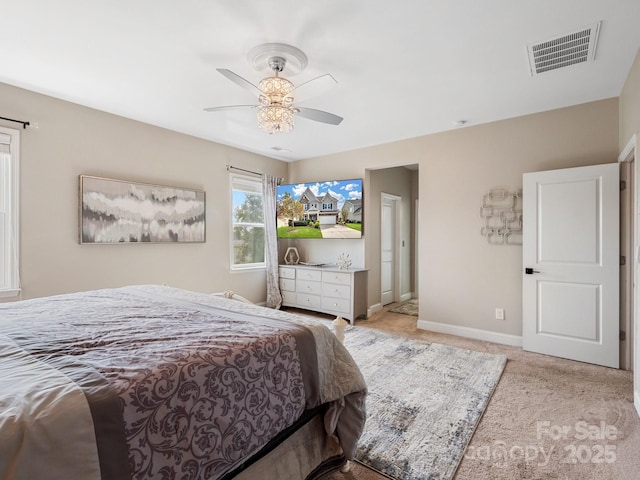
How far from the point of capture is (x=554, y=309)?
10.6ft

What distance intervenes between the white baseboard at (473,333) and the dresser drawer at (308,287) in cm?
149

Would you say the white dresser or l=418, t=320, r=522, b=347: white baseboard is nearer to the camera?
l=418, t=320, r=522, b=347: white baseboard

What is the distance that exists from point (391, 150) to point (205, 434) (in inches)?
162

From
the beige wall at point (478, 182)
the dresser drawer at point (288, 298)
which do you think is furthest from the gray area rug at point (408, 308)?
the dresser drawer at point (288, 298)

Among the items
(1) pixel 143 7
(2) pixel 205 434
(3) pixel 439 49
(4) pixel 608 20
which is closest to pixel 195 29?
(1) pixel 143 7

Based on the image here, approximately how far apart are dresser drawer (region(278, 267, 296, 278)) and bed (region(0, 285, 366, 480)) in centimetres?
308

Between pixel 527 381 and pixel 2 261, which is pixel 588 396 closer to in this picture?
pixel 527 381

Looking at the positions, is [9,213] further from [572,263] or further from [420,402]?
[572,263]

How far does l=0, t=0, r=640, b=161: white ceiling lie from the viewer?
1.87m

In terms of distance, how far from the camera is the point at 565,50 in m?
2.26

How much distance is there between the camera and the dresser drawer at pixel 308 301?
480cm

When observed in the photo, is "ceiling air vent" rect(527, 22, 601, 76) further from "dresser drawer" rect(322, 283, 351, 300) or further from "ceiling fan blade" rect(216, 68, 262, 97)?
"dresser drawer" rect(322, 283, 351, 300)

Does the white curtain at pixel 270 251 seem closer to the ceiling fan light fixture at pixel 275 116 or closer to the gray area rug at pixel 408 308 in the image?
the gray area rug at pixel 408 308

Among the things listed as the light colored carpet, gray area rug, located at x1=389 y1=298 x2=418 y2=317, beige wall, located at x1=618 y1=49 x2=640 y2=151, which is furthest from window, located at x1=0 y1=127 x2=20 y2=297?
beige wall, located at x1=618 y1=49 x2=640 y2=151
